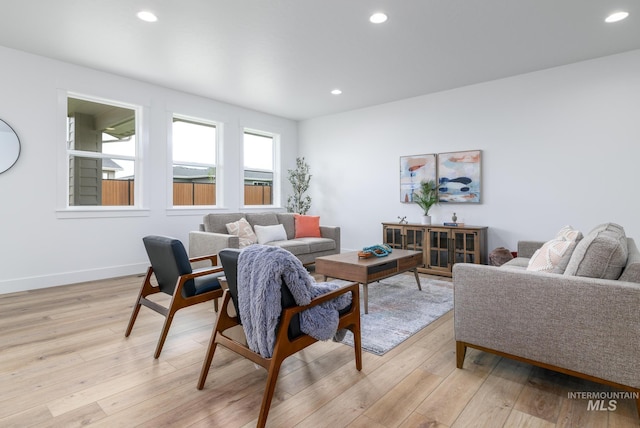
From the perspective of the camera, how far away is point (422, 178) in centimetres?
543

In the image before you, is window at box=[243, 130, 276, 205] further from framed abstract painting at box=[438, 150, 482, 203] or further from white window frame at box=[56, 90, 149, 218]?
framed abstract painting at box=[438, 150, 482, 203]

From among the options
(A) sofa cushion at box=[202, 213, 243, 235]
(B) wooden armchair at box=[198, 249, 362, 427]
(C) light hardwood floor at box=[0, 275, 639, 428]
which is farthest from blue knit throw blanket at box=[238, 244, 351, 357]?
(A) sofa cushion at box=[202, 213, 243, 235]

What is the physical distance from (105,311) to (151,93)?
318 centimetres

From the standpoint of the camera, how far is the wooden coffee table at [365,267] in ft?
10.6

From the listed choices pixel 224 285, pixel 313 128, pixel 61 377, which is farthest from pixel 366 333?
pixel 313 128

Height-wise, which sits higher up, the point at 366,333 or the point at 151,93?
the point at 151,93

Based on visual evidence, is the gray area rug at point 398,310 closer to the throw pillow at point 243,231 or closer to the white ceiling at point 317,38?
the throw pillow at point 243,231

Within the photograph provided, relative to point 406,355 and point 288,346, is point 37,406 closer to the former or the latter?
point 288,346

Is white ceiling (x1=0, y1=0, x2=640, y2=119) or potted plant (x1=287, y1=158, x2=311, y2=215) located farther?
potted plant (x1=287, y1=158, x2=311, y2=215)

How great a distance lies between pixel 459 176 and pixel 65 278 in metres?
5.46

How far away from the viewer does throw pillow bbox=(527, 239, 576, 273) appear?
80.1 inches

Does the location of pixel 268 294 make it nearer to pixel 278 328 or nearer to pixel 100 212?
pixel 278 328

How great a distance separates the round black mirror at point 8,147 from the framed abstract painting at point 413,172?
16.8 ft

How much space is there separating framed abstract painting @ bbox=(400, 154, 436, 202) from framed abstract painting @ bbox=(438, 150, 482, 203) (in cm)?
14
